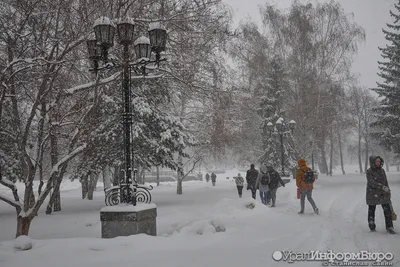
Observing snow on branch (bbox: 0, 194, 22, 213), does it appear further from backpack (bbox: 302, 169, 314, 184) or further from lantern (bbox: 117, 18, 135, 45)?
backpack (bbox: 302, 169, 314, 184)

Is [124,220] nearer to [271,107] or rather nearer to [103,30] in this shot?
[103,30]

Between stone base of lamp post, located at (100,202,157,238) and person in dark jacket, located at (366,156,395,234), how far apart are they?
4973mm

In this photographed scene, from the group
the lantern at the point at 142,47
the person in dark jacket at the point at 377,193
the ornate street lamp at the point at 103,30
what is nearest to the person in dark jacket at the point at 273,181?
the person in dark jacket at the point at 377,193

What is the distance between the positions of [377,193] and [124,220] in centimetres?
549

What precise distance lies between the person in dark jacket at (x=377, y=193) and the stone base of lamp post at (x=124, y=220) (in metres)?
4.97

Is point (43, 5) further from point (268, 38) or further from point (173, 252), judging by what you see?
point (268, 38)

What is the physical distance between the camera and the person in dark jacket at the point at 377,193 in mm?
7309

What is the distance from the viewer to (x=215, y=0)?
974cm

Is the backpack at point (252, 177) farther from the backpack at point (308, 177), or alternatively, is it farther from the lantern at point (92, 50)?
the lantern at point (92, 50)

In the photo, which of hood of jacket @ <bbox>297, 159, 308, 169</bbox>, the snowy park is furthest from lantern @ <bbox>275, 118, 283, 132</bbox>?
hood of jacket @ <bbox>297, 159, 308, 169</bbox>

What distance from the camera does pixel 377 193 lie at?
24.3 ft

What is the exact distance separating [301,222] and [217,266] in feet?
16.3

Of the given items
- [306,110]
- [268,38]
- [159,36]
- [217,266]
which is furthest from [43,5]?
[268,38]

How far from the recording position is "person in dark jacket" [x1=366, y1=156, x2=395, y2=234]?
7309mm
